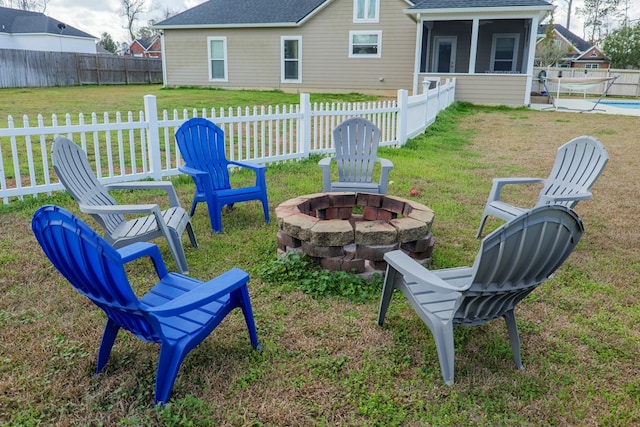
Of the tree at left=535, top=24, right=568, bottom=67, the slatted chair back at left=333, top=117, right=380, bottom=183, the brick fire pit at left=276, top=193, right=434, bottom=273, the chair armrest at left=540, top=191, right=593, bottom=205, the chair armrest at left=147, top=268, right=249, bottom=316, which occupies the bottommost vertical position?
the brick fire pit at left=276, top=193, right=434, bottom=273

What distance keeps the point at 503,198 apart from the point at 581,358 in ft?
11.7

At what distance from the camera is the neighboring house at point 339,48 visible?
17.1m

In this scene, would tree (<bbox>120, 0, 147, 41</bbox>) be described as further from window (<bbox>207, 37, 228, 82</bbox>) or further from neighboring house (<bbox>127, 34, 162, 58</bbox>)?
window (<bbox>207, 37, 228, 82</bbox>)

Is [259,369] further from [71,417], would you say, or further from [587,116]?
[587,116]

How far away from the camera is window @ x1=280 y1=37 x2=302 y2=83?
1914cm

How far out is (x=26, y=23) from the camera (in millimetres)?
33125

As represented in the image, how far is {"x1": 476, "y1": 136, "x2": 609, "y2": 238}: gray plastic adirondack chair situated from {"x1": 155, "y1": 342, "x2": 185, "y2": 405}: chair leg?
9.81 ft

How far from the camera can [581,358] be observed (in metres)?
2.71

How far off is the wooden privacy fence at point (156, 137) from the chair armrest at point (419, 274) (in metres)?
3.89

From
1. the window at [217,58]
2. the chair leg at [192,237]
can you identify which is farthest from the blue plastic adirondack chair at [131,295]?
the window at [217,58]

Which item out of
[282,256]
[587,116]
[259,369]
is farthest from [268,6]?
[259,369]

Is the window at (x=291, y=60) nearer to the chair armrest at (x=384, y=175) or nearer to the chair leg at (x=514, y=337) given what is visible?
the chair armrest at (x=384, y=175)

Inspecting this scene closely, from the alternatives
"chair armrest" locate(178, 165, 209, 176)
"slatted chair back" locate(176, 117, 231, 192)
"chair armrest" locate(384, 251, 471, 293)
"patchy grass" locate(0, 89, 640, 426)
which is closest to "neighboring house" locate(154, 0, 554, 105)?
"slatted chair back" locate(176, 117, 231, 192)

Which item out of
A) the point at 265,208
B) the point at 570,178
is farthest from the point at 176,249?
the point at 570,178
